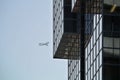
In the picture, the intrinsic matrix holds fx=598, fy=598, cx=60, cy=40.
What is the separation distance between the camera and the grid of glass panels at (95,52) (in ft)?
176

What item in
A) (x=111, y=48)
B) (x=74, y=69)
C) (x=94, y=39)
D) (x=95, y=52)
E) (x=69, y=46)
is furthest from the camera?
(x=69, y=46)

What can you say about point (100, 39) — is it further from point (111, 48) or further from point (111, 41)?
point (111, 48)

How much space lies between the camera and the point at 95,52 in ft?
185

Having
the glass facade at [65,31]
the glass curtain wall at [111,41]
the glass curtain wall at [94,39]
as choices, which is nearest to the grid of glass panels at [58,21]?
the glass facade at [65,31]

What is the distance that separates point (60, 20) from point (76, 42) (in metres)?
3.75

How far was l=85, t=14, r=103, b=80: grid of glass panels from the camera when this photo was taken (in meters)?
53.8

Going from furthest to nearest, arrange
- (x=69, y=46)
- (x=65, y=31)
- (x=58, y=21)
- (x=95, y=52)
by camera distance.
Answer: (x=58, y=21), (x=69, y=46), (x=65, y=31), (x=95, y=52)

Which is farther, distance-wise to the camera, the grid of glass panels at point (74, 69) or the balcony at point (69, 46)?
the balcony at point (69, 46)

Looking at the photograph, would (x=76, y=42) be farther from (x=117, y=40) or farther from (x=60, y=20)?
(x=117, y=40)

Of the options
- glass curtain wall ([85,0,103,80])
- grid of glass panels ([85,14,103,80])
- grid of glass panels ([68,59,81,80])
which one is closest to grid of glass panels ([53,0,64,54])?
grid of glass panels ([68,59,81,80])

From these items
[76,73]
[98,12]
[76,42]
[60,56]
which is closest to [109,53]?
[98,12]

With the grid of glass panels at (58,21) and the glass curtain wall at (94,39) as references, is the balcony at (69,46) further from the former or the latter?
the glass curtain wall at (94,39)

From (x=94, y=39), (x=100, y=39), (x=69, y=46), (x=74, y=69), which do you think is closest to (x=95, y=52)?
(x=94, y=39)

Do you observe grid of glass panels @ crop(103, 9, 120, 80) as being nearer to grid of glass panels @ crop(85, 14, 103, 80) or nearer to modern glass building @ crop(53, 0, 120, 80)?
modern glass building @ crop(53, 0, 120, 80)
